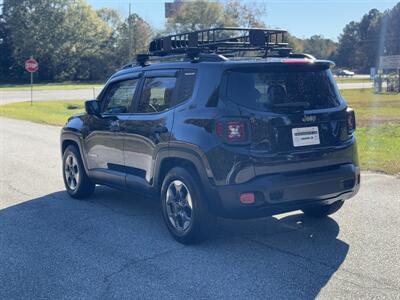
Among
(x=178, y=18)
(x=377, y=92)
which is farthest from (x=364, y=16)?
(x=377, y=92)

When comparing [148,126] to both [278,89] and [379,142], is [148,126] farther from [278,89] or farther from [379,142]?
[379,142]

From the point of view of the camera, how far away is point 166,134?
5207 millimetres

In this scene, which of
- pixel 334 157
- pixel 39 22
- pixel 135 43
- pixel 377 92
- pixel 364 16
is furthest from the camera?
pixel 364 16

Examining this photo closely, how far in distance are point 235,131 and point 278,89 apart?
61 cm

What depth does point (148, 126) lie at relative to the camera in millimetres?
5512

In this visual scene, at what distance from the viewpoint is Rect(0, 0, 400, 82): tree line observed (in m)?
69.9

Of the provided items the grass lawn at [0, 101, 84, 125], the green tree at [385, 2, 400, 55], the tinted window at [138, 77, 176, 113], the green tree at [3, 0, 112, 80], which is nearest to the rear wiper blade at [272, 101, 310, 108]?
the tinted window at [138, 77, 176, 113]

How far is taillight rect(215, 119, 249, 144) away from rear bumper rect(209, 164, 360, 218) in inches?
14.9

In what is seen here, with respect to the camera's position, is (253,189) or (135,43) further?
(135,43)

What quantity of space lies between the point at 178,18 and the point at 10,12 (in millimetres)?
25146

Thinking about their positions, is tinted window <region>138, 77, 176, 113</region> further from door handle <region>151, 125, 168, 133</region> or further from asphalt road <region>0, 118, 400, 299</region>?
asphalt road <region>0, 118, 400, 299</region>

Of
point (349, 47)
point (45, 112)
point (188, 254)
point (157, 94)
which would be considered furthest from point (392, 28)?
point (188, 254)

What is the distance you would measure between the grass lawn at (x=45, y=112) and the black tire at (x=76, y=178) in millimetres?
11946

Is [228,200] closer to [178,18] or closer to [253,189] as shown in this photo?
[253,189]
